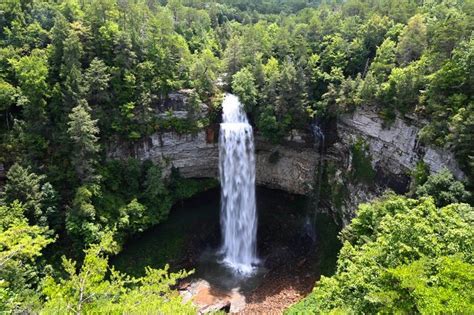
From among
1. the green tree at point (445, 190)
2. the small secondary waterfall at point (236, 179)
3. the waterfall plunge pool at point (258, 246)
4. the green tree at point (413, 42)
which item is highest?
the green tree at point (413, 42)

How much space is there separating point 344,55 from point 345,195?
43.9ft

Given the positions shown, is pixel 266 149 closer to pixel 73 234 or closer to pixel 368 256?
pixel 73 234

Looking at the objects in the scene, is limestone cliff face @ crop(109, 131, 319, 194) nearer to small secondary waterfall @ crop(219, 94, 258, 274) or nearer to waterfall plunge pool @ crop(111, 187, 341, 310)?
small secondary waterfall @ crop(219, 94, 258, 274)

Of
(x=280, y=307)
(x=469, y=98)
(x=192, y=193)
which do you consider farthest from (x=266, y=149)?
(x=469, y=98)

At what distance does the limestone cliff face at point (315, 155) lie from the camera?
84.7 ft

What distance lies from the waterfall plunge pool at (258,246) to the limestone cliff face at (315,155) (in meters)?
2.13

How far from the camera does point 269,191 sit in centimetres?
3550

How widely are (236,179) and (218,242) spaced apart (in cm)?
620

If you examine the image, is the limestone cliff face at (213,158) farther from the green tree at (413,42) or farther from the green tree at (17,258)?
the green tree at (413,42)

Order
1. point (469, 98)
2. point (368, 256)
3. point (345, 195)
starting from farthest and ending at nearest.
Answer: point (345, 195) → point (469, 98) → point (368, 256)

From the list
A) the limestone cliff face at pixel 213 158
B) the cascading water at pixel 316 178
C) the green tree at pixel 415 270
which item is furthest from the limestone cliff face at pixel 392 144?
the green tree at pixel 415 270

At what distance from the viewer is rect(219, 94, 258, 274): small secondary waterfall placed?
3200 centimetres

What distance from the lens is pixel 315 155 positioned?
32.5m

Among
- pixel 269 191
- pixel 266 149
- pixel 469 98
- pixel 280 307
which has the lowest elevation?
pixel 280 307
